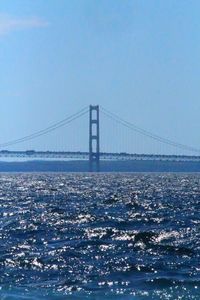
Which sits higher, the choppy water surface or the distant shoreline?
the distant shoreline

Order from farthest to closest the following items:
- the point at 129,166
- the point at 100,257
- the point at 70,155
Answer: the point at 129,166, the point at 70,155, the point at 100,257

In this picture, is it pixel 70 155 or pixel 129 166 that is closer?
pixel 70 155

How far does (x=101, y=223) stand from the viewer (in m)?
32.4

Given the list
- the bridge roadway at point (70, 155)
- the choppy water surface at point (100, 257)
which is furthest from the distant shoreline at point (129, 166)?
the choppy water surface at point (100, 257)

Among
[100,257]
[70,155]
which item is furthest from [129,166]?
[100,257]

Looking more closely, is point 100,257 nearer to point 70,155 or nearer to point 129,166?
point 70,155

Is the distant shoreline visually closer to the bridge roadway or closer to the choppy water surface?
the bridge roadway

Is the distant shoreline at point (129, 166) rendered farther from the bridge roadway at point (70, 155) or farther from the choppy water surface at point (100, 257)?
the choppy water surface at point (100, 257)

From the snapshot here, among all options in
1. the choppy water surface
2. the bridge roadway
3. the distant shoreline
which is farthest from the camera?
the distant shoreline

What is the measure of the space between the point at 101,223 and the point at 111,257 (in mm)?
11206

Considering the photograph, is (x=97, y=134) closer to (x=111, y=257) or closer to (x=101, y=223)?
(x=101, y=223)

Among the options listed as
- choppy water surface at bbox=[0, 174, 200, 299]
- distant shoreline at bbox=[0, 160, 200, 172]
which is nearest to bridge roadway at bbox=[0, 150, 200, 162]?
distant shoreline at bbox=[0, 160, 200, 172]

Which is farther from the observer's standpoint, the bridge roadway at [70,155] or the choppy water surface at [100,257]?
the bridge roadway at [70,155]

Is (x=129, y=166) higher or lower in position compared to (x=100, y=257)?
higher
